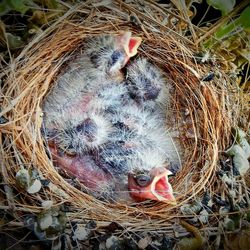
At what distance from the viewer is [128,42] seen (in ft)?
6.18

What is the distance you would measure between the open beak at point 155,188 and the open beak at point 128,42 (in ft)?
1.31

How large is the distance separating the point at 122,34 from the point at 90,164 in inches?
17.5

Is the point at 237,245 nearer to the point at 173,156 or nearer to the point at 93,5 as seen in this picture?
the point at 173,156

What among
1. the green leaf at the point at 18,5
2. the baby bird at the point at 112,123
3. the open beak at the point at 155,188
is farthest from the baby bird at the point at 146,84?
the green leaf at the point at 18,5

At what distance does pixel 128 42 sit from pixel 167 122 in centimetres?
35

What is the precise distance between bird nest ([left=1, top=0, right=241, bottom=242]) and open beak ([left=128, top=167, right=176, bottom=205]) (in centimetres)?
3

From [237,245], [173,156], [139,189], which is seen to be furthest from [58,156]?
[237,245]

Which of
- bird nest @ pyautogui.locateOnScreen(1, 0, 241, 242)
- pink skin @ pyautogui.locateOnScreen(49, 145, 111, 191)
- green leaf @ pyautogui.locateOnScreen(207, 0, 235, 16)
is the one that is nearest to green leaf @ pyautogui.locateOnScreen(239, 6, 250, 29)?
green leaf @ pyautogui.locateOnScreen(207, 0, 235, 16)

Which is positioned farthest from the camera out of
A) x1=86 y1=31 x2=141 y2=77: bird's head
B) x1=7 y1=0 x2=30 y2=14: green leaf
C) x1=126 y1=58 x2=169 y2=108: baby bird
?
x1=126 y1=58 x2=169 y2=108: baby bird

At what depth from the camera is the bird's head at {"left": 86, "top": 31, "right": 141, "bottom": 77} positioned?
1.89 metres

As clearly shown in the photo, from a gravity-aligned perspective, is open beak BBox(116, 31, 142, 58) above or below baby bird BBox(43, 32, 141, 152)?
above

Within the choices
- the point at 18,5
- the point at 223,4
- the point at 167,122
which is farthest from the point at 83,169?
the point at 223,4

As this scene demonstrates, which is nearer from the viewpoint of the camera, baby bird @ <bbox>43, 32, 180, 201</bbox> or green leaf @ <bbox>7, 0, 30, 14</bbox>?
green leaf @ <bbox>7, 0, 30, 14</bbox>

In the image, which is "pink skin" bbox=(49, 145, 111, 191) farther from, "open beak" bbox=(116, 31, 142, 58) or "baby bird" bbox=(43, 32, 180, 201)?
"open beak" bbox=(116, 31, 142, 58)
